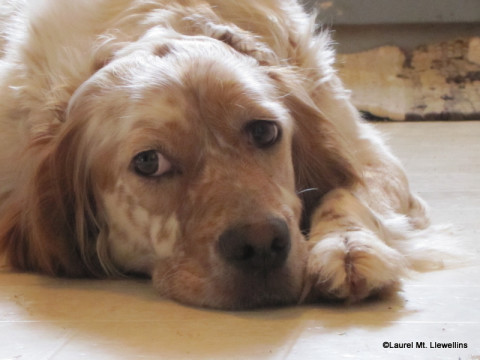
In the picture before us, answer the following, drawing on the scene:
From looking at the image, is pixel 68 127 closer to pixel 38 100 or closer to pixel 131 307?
pixel 38 100

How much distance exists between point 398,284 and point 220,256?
444 mm

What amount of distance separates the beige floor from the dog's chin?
31 mm

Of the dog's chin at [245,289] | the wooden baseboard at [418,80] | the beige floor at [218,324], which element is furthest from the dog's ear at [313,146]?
the wooden baseboard at [418,80]

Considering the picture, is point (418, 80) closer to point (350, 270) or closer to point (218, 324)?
point (350, 270)

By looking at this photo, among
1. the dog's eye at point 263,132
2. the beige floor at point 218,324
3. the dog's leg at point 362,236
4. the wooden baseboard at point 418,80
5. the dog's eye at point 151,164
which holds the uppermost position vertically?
the wooden baseboard at point 418,80

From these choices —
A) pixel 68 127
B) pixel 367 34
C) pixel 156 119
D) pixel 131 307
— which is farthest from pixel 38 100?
pixel 367 34

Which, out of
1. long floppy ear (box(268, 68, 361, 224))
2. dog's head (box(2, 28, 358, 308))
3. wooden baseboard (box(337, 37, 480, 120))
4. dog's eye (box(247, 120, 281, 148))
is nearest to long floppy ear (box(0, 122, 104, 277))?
dog's head (box(2, 28, 358, 308))

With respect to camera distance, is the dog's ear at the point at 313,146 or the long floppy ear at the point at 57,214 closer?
the long floppy ear at the point at 57,214

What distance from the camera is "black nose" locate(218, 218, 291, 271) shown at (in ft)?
6.63

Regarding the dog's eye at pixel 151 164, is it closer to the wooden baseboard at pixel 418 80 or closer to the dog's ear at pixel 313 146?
the dog's ear at pixel 313 146

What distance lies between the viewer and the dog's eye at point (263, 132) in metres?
2.34

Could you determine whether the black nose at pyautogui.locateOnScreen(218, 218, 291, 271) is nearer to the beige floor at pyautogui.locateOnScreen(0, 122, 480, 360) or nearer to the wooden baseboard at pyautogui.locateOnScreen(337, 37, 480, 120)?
the beige floor at pyautogui.locateOnScreen(0, 122, 480, 360)

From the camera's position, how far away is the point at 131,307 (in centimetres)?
216

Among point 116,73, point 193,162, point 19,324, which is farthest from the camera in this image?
point 116,73
